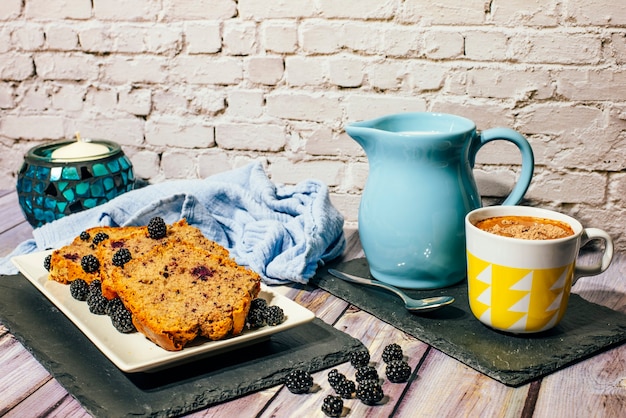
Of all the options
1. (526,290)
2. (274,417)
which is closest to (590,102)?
(526,290)

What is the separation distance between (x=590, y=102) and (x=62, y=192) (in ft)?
3.58

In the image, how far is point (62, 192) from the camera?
1.46 metres

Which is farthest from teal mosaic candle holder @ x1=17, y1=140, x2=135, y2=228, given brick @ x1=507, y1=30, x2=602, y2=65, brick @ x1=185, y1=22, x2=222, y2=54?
brick @ x1=507, y1=30, x2=602, y2=65

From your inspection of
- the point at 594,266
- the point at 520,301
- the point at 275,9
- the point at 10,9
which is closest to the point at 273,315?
the point at 520,301

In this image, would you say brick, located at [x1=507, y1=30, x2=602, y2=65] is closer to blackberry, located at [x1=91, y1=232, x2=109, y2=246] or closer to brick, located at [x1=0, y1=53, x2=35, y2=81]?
blackberry, located at [x1=91, y1=232, x2=109, y2=246]

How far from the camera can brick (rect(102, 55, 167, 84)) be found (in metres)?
1.66

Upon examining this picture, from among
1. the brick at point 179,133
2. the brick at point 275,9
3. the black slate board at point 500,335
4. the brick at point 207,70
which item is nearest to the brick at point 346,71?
the brick at point 275,9

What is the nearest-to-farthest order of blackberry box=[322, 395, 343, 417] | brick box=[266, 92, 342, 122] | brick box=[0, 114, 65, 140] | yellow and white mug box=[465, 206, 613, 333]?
blackberry box=[322, 395, 343, 417]
yellow and white mug box=[465, 206, 613, 333]
brick box=[266, 92, 342, 122]
brick box=[0, 114, 65, 140]

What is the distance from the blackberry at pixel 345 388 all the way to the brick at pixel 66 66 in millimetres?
1139

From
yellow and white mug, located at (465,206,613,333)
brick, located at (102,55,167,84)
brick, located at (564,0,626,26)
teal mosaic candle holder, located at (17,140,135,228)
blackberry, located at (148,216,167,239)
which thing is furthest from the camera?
brick, located at (102,55,167,84)

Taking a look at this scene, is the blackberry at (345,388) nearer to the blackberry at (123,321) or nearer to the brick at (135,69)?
the blackberry at (123,321)

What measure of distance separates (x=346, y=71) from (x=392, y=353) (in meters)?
0.75

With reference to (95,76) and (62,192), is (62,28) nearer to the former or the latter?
(95,76)

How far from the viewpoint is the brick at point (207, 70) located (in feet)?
5.26
